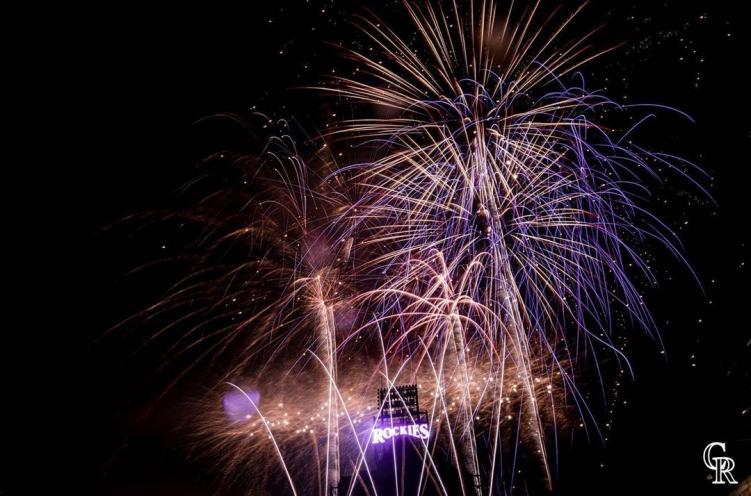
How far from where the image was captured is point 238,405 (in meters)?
20.9

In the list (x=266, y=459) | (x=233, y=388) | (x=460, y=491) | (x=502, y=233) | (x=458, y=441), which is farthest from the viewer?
(x=266, y=459)

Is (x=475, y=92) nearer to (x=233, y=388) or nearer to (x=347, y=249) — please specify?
(x=347, y=249)

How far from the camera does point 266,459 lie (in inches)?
914

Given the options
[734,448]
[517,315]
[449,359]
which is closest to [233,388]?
[449,359]

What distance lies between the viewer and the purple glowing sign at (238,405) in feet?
67.5

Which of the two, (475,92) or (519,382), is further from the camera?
(519,382)

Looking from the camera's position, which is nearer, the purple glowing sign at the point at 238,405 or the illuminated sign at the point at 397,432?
the illuminated sign at the point at 397,432

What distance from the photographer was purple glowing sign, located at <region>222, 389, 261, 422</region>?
20.6 m

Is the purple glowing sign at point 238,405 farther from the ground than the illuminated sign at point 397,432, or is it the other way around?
the purple glowing sign at point 238,405

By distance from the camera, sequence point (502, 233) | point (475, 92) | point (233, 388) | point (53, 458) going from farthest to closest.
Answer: point (233, 388), point (53, 458), point (502, 233), point (475, 92)

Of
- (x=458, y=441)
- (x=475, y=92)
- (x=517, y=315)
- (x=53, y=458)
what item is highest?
(x=475, y=92)

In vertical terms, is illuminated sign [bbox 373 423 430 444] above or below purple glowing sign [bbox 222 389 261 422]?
below

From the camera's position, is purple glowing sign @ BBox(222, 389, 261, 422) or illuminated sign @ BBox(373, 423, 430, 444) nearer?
illuminated sign @ BBox(373, 423, 430, 444)

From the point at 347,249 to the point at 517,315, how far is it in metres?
5.16
